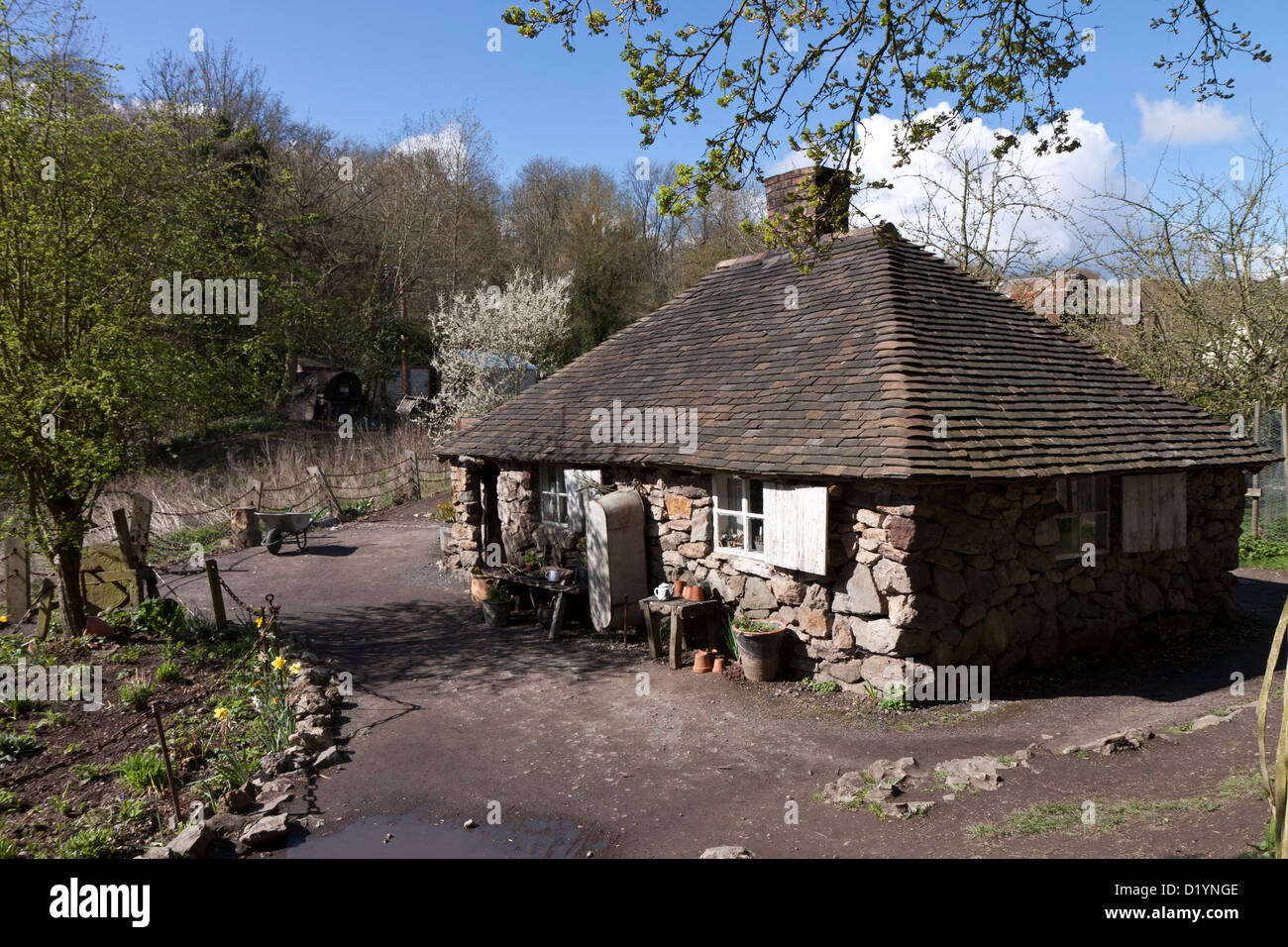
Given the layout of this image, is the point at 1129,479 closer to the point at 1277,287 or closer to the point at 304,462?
the point at 1277,287

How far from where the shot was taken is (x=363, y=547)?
684 inches

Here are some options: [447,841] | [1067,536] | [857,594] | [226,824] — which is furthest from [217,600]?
[1067,536]

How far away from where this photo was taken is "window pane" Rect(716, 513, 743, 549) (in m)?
9.87

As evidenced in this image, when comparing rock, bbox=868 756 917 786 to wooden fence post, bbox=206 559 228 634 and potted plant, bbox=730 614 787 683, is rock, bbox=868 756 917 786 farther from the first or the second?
wooden fence post, bbox=206 559 228 634

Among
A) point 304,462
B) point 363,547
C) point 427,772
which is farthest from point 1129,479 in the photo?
point 304,462

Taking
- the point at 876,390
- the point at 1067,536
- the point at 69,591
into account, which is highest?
the point at 876,390

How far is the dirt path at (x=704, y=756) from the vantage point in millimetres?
5180

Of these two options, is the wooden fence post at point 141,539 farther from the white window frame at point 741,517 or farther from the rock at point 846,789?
the rock at point 846,789

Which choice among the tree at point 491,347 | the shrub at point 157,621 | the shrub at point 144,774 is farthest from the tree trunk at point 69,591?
the tree at point 491,347

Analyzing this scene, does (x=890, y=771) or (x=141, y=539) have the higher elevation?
(x=141, y=539)

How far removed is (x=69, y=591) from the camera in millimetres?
10156

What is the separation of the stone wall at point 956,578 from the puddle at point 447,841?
3.91 meters

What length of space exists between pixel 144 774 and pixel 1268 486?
18.9 meters

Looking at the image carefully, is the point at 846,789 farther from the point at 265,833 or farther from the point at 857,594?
the point at 265,833
